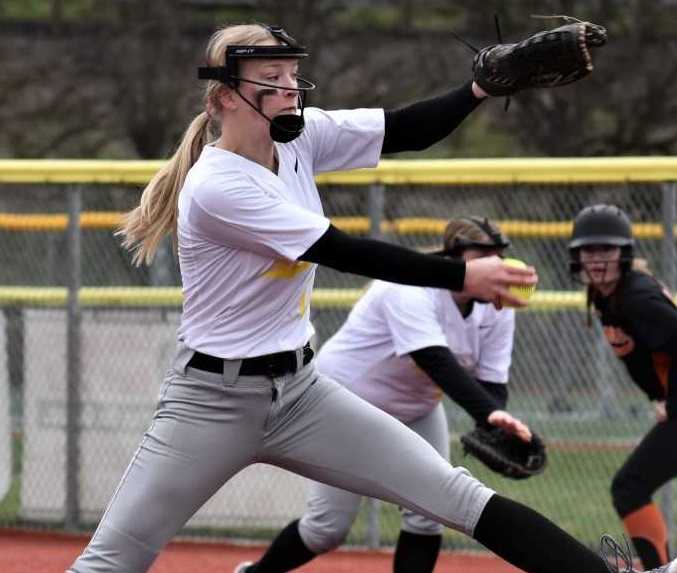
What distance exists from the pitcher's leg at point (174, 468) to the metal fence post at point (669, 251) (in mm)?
3578

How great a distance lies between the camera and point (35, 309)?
8.91 m

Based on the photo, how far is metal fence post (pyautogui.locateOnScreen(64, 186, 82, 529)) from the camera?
8.67 meters

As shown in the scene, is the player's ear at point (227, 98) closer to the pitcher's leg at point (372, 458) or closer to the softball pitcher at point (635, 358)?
the pitcher's leg at point (372, 458)

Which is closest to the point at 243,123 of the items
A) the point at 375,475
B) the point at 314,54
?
the point at 375,475

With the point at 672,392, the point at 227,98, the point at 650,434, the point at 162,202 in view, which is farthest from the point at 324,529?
the point at 227,98

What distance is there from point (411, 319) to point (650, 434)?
1184 mm

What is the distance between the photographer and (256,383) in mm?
4703

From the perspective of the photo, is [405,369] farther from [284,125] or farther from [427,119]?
[284,125]

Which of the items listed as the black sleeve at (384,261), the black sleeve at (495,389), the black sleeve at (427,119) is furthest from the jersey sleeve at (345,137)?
the black sleeve at (495,389)

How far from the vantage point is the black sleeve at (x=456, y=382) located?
5.98 metres

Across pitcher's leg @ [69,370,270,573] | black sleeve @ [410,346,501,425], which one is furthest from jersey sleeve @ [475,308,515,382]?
pitcher's leg @ [69,370,270,573]

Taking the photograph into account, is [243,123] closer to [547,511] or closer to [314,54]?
[547,511]

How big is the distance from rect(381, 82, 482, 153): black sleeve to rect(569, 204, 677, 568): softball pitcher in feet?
Answer: 5.54

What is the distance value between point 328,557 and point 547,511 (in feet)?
3.74
